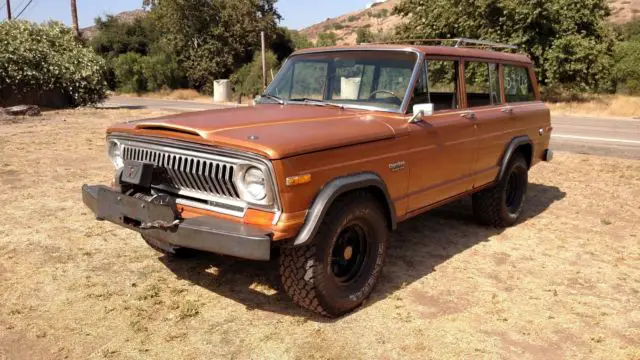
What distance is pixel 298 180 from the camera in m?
3.12

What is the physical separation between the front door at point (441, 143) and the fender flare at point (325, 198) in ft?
2.23

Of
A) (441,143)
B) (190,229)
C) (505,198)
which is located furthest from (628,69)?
(190,229)

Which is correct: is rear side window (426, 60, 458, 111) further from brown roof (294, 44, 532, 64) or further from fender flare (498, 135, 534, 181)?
fender flare (498, 135, 534, 181)

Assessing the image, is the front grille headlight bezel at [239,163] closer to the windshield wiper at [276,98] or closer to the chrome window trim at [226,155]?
the chrome window trim at [226,155]

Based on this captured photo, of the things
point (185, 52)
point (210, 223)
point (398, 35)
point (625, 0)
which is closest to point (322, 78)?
point (210, 223)

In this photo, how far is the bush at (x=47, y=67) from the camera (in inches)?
724

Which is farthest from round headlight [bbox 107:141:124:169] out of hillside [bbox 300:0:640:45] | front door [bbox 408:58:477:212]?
hillside [bbox 300:0:640:45]

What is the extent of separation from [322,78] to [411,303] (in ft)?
6.84

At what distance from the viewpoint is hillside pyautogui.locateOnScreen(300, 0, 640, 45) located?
65.6 metres

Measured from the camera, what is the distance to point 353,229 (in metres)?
3.78

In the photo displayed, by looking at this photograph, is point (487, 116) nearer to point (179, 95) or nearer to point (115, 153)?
point (115, 153)

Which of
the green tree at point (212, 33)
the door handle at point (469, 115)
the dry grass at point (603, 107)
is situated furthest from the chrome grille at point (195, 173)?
the green tree at point (212, 33)

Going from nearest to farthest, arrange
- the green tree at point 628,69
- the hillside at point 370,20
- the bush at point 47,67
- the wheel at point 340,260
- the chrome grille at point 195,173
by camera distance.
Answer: the chrome grille at point 195,173 < the wheel at point 340,260 < the bush at point 47,67 < the green tree at point 628,69 < the hillside at point 370,20

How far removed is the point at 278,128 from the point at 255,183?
47cm
